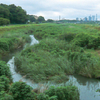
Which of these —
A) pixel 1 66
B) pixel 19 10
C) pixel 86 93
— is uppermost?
pixel 19 10

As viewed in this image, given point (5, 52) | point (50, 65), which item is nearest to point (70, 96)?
point (50, 65)

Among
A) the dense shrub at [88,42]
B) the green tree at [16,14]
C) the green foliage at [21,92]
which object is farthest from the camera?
the green tree at [16,14]

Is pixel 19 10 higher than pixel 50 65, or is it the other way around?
pixel 19 10

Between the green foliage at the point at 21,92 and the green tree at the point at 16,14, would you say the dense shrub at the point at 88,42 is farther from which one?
the green tree at the point at 16,14

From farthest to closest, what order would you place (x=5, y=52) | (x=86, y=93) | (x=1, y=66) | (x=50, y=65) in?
1. (x=5, y=52)
2. (x=50, y=65)
3. (x=1, y=66)
4. (x=86, y=93)

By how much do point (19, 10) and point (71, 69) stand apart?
44994 mm

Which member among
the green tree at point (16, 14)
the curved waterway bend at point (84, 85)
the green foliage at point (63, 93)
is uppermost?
the green tree at point (16, 14)

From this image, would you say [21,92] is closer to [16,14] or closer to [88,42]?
[88,42]

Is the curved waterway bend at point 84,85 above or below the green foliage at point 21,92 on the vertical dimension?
below

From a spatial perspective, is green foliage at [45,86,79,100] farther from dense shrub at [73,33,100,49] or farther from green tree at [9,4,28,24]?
green tree at [9,4,28,24]

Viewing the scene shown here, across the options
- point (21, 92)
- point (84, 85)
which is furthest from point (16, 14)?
point (21, 92)

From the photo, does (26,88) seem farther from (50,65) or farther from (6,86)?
(50,65)

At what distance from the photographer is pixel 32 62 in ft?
29.9

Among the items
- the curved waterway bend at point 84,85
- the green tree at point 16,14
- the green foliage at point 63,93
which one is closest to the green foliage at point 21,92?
the green foliage at point 63,93
